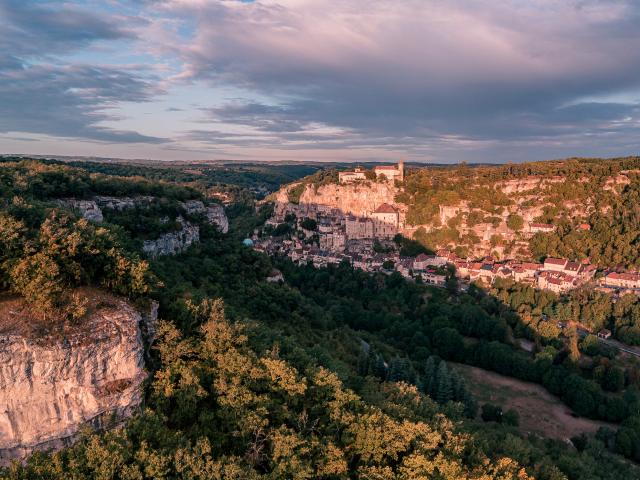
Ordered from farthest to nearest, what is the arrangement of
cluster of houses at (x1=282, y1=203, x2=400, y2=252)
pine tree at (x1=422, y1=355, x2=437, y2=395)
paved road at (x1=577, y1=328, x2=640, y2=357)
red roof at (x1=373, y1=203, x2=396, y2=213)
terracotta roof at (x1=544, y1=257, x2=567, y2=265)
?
red roof at (x1=373, y1=203, x2=396, y2=213), cluster of houses at (x1=282, y1=203, x2=400, y2=252), terracotta roof at (x1=544, y1=257, x2=567, y2=265), paved road at (x1=577, y1=328, x2=640, y2=357), pine tree at (x1=422, y1=355, x2=437, y2=395)

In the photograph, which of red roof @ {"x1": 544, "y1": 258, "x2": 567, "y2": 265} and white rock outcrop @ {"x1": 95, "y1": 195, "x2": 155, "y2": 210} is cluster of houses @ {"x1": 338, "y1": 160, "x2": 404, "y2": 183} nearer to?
red roof @ {"x1": 544, "y1": 258, "x2": 567, "y2": 265}

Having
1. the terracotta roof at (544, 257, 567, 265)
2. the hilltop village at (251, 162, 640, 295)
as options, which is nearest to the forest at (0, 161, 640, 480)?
the hilltop village at (251, 162, 640, 295)

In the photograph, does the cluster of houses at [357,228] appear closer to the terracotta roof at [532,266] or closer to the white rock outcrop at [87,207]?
the terracotta roof at [532,266]

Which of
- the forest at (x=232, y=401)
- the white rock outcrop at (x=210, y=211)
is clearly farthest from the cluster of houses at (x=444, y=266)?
the white rock outcrop at (x=210, y=211)

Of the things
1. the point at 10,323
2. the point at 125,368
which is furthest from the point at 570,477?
the point at 10,323

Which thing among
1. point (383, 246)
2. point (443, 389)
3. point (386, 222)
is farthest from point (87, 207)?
point (386, 222)

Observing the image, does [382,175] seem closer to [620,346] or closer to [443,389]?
[620,346]

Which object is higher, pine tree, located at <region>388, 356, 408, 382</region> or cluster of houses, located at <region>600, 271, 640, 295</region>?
cluster of houses, located at <region>600, 271, 640, 295</region>

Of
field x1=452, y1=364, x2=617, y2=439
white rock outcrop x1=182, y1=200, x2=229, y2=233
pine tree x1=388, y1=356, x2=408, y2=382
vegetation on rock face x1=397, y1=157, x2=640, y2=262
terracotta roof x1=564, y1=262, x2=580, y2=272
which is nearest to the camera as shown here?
pine tree x1=388, y1=356, x2=408, y2=382
